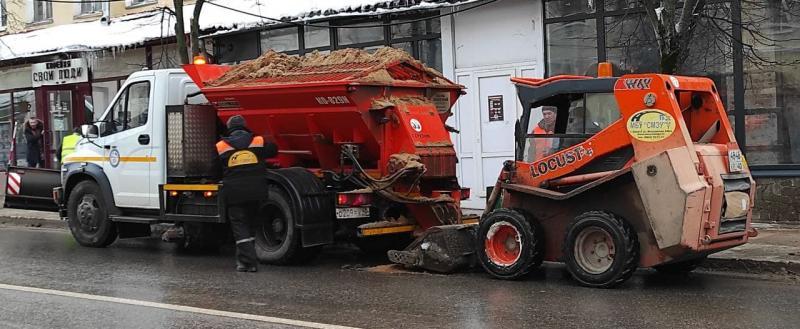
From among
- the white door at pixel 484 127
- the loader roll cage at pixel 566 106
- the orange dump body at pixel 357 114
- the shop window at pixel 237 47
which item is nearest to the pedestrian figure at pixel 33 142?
the shop window at pixel 237 47

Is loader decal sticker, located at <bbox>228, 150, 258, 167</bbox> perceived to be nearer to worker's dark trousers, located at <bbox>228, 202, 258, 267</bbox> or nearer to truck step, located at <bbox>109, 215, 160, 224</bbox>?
worker's dark trousers, located at <bbox>228, 202, 258, 267</bbox>

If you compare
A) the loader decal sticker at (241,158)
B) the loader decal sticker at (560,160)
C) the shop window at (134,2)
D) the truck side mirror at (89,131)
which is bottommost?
the loader decal sticker at (560,160)

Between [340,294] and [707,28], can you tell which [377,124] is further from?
[707,28]

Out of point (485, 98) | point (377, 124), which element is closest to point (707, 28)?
point (485, 98)

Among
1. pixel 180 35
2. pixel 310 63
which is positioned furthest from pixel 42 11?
pixel 310 63

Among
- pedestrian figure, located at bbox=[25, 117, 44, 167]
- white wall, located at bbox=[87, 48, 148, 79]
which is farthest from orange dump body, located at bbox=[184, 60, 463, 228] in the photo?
pedestrian figure, located at bbox=[25, 117, 44, 167]

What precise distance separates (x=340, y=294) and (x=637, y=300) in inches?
106

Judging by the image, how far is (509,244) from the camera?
31.3 ft

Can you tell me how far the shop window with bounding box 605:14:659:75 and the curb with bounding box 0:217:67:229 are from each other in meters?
9.76

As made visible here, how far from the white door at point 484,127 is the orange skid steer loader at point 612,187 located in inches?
219

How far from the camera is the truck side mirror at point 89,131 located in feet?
41.1

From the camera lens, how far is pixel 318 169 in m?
11.2

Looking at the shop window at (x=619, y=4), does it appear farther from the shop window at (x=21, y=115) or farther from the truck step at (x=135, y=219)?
the shop window at (x=21, y=115)

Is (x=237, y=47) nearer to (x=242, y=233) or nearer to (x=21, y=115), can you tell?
(x=21, y=115)
